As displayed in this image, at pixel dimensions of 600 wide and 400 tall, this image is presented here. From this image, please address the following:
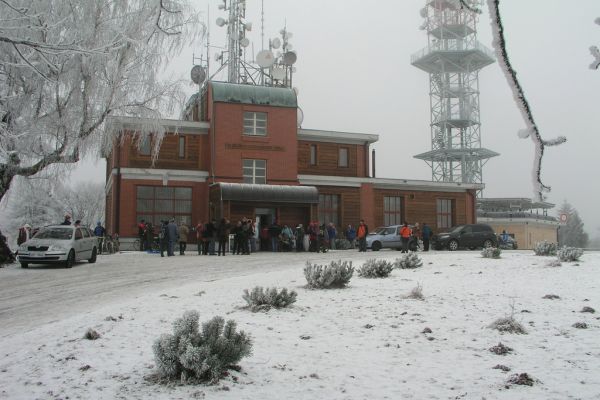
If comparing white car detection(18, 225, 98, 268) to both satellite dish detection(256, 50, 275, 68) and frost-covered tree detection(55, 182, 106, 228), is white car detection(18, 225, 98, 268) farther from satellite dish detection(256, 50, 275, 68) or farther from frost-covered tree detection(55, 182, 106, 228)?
frost-covered tree detection(55, 182, 106, 228)

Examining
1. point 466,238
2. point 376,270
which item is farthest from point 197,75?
point 376,270

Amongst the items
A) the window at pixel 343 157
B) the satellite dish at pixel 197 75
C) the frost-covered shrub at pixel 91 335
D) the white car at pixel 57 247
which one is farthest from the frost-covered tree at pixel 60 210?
the frost-covered shrub at pixel 91 335

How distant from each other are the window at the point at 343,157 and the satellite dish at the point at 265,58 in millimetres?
8042

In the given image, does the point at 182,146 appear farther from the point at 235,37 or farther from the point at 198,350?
the point at 198,350

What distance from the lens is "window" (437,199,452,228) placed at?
39531mm

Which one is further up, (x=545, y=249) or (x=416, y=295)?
(x=545, y=249)

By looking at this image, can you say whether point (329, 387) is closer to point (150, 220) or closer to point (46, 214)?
point (150, 220)

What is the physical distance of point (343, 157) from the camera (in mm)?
36938

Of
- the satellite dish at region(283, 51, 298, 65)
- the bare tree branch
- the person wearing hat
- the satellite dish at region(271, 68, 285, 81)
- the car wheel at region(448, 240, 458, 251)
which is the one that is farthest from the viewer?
the satellite dish at region(283, 51, 298, 65)

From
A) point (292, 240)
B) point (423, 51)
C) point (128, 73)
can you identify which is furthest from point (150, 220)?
point (423, 51)

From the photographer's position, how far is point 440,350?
6.47 meters

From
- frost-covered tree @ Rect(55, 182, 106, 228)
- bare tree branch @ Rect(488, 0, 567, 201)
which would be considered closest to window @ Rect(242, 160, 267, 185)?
bare tree branch @ Rect(488, 0, 567, 201)

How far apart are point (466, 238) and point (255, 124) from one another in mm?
14038

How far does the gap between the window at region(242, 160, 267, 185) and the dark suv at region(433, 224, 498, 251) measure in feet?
35.3
